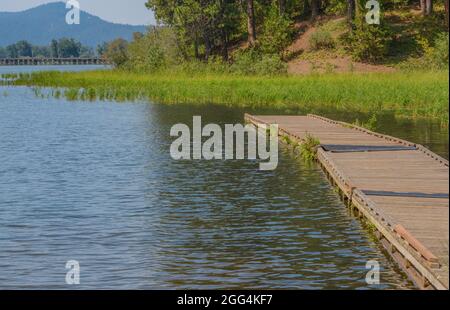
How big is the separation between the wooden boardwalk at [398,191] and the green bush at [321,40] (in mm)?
39417

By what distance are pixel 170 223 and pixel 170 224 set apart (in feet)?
0.31

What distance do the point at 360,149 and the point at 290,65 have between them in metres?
43.7

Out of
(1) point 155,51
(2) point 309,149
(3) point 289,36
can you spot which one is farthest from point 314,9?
(2) point 309,149

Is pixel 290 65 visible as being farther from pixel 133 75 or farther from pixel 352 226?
pixel 352 226

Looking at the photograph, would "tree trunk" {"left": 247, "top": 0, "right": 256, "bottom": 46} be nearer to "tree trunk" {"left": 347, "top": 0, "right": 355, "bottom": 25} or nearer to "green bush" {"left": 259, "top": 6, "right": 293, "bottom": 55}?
"green bush" {"left": 259, "top": 6, "right": 293, "bottom": 55}

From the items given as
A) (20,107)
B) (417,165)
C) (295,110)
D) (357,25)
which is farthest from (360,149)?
(357,25)

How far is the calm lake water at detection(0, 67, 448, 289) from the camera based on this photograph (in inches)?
515

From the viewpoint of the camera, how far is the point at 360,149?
2484 cm

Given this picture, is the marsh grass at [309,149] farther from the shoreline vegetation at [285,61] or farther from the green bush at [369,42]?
the green bush at [369,42]

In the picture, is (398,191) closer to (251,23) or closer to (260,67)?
(260,67)

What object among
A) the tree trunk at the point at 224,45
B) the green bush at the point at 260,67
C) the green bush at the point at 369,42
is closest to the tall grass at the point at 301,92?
the green bush at the point at 260,67

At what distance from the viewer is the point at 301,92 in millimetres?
43812

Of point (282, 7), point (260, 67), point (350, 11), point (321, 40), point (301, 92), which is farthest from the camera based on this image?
point (282, 7)

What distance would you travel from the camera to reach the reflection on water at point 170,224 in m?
13.1
